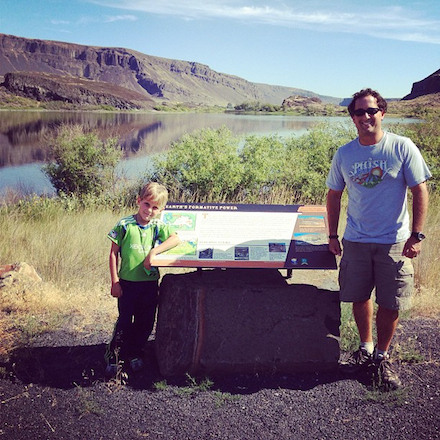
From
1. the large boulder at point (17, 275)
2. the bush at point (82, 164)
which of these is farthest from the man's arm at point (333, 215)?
the bush at point (82, 164)

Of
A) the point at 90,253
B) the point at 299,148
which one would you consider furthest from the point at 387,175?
the point at 299,148

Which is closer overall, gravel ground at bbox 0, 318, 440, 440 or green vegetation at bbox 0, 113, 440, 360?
gravel ground at bbox 0, 318, 440, 440

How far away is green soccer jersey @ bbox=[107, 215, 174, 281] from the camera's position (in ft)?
11.9

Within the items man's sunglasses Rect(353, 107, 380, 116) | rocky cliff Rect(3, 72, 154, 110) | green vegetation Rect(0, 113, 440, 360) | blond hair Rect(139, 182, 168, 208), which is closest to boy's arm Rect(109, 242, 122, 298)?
blond hair Rect(139, 182, 168, 208)

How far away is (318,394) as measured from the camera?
3.57 m

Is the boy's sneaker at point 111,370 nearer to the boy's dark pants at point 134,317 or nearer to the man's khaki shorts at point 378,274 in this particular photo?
the boy's dark pants at point 134,317

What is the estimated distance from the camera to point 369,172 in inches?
135

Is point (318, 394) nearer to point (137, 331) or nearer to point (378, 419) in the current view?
point (378, 419)

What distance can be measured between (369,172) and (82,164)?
10503mm

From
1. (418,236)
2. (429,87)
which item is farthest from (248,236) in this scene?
(429,87)

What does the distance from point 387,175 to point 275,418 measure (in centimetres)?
192

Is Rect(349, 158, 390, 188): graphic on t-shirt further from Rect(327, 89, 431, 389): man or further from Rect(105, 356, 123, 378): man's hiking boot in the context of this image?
Rect(105, 356, 123, 378): man's hiking boot

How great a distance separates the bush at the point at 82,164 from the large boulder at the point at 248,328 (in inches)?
361

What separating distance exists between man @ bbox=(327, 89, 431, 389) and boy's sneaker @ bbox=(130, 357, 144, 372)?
5.73ft
